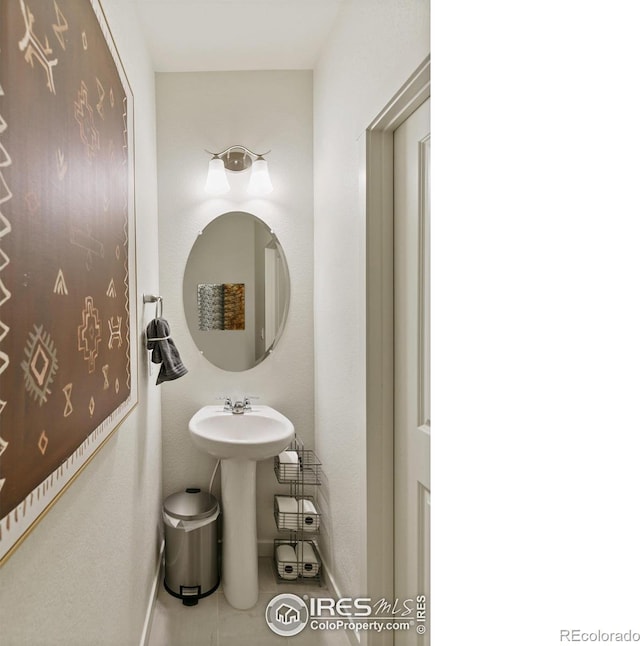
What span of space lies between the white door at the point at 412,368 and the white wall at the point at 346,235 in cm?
12

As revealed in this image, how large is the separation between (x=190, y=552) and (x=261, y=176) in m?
1.79

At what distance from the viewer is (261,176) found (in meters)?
2.38

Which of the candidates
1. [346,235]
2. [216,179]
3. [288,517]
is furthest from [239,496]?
[216,179]

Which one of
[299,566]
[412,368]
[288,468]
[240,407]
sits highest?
[412,368]

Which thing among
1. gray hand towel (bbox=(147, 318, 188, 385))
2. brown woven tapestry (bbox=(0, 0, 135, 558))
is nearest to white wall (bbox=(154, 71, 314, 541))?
gray hand towel (bbox=(147, 318, 188, 385))

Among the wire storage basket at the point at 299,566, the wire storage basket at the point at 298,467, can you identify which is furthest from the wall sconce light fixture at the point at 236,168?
the wire storage basket at the point at 299,566

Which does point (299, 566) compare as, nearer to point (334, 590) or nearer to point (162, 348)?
point (334, 590)

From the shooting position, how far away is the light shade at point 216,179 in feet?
7.72

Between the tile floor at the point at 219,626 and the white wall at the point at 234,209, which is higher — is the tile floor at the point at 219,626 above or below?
below

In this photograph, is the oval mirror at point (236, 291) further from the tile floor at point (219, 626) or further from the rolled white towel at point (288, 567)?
the tile floor at point (219, 626)

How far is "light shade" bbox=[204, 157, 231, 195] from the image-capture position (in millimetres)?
2352

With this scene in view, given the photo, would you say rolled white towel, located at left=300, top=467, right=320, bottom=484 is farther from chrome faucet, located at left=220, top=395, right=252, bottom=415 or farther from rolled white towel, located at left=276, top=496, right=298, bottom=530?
chrome faucet, located at left=220, top=395, right=252, bottom=415
